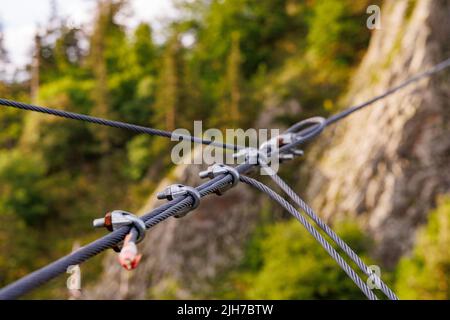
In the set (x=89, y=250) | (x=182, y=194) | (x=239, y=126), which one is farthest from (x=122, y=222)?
(x=239, y=126)

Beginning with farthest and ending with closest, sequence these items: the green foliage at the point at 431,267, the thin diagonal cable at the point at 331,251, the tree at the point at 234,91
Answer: the tree at the point at 234,91, the green foliage at the point at 431,267, the thin diagonal cable at the point at 331,251

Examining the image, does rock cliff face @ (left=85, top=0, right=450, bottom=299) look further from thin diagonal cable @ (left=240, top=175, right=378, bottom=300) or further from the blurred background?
thin diagonal cable @ (left=240, top=175, right=378, bottom=300)

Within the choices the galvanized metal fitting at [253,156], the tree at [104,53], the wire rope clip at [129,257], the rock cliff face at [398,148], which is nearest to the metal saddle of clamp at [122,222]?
the wire rope clip at [129,257]

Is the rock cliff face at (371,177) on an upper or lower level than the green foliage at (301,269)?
upper

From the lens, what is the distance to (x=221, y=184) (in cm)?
192

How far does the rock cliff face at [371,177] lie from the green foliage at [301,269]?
3.26ft

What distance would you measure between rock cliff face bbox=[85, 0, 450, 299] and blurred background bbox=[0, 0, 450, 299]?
4 cm

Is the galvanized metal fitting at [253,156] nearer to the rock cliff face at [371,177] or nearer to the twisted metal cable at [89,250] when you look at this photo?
the twisted metal cable at [89,250]

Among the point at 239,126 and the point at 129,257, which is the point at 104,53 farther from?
the point at 129,257

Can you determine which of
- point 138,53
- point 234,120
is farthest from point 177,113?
point 138,53

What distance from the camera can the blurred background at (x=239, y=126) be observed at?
970 centimetres

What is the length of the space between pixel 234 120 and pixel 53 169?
8286 millimetres

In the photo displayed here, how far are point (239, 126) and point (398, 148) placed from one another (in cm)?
495

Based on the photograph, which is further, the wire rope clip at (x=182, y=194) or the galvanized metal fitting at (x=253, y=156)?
the galvanized metal fitting at (x=253, y=156)
